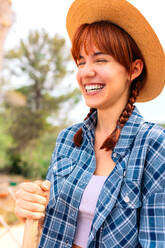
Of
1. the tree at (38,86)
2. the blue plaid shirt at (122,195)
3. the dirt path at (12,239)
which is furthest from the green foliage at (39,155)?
the blue plaid shirt at (122,195)

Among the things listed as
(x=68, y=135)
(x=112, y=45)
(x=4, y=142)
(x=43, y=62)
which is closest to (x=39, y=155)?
(x=4, y=142)

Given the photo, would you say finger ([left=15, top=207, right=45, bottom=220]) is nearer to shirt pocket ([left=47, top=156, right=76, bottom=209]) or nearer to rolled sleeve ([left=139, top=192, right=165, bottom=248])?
shirt pocket ([left=47, top=156, right=76, bottom=209])

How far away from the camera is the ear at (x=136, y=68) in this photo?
1.36m

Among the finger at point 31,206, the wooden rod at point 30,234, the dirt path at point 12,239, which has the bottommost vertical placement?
the dirt path at point 12,239

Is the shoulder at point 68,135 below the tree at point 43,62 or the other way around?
below

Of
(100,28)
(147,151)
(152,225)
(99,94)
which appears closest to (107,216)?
(152,225)

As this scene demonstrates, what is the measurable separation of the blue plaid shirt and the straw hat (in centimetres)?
26

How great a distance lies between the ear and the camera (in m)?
1.36

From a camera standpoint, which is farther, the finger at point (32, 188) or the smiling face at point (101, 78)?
the smiling face at point (101, 78)

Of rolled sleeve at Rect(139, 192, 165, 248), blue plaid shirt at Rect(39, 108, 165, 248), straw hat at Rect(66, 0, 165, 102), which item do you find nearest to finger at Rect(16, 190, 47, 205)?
blue plaid shirt at Rect(39, 108, 165, 248)

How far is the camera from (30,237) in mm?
1059

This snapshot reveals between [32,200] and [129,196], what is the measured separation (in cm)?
41

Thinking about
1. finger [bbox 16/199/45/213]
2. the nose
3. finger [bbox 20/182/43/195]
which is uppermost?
the nose

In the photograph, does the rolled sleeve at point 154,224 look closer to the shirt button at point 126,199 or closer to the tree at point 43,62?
the shirt button at point 126,199
